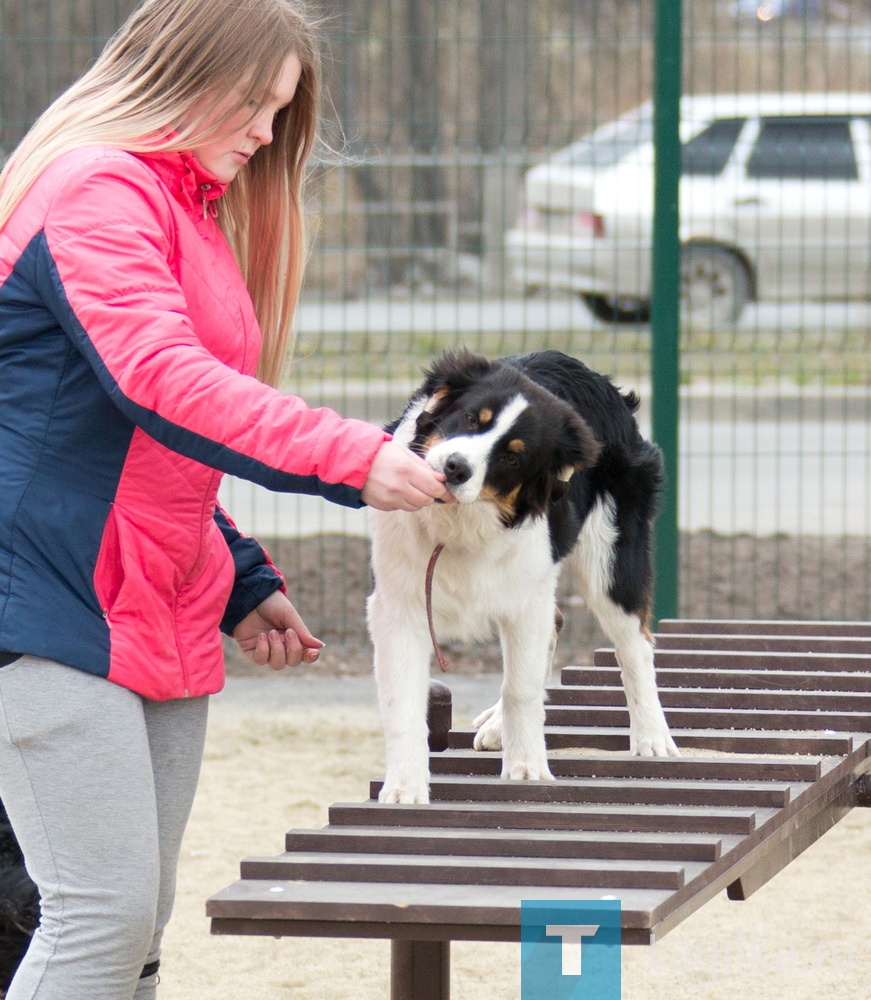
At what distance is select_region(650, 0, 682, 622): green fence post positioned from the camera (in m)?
6.38

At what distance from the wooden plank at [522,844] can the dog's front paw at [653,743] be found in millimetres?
867

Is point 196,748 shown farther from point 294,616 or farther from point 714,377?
point 714,377

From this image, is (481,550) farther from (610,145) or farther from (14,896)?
(610,145)

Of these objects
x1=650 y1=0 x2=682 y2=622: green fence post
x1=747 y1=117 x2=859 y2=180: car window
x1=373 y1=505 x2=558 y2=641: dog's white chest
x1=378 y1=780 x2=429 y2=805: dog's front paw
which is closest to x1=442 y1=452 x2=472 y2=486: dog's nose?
x1=373 y1=505 x2=558 y2=641: dog's white chest

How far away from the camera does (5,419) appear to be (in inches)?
88.4

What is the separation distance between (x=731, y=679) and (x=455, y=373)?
1435 millimetres

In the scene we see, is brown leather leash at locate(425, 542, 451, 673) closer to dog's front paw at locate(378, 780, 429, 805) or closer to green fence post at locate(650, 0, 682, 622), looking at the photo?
dog's front paw at locate(378, 780, 429, 805)

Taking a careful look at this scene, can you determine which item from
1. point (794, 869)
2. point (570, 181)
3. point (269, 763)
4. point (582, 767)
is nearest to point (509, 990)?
point (582, 767)

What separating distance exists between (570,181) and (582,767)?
163 inches

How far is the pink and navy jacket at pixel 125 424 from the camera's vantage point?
212cm

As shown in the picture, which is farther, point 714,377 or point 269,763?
point 714,377

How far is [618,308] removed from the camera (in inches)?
274

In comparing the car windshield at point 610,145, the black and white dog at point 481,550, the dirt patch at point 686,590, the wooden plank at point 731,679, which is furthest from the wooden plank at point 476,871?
the car windshield at point 610,145

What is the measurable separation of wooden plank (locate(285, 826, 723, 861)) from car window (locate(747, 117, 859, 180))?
15.7ft
